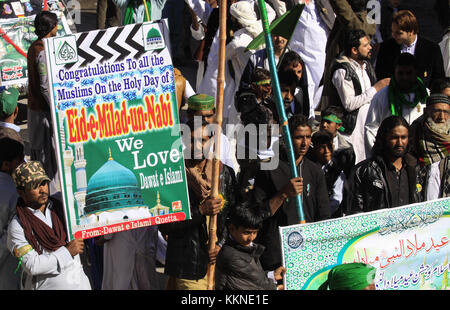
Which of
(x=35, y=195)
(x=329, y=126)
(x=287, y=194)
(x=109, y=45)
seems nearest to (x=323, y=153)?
(x=329, y=126)

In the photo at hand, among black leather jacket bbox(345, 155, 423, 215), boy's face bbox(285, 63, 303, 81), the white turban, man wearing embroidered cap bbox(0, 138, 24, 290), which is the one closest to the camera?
man wearing embroidered cap bbox(0, 138, 24, 290)

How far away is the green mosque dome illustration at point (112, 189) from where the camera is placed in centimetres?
549

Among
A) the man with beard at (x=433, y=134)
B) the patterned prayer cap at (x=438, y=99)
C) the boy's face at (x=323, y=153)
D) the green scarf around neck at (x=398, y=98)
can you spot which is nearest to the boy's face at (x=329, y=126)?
the boy's face at (x=323, y=153)

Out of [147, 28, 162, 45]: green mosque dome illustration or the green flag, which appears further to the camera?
the green flag

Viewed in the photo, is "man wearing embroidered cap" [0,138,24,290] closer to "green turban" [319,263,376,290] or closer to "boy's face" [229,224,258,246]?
"boy's face" [229,224,258,246]

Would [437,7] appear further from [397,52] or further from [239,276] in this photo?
[239,276]

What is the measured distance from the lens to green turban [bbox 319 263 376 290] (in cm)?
504

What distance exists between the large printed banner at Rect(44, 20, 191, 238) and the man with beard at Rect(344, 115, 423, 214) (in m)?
1.29

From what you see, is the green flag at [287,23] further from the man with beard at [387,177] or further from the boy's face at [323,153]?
the boy's face at [323,153]

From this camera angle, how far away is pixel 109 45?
545cm

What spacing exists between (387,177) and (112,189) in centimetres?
191

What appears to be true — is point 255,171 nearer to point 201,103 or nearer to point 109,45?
point 201,103

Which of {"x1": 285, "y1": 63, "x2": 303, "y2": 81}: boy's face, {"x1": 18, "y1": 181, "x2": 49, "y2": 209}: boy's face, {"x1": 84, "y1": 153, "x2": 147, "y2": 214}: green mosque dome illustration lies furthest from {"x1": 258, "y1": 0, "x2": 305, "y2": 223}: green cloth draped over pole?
{"x1": 285, "y1": 63, "x2": 303, "y2": 81}: boy's face

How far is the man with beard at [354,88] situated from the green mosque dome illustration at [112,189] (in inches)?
107
